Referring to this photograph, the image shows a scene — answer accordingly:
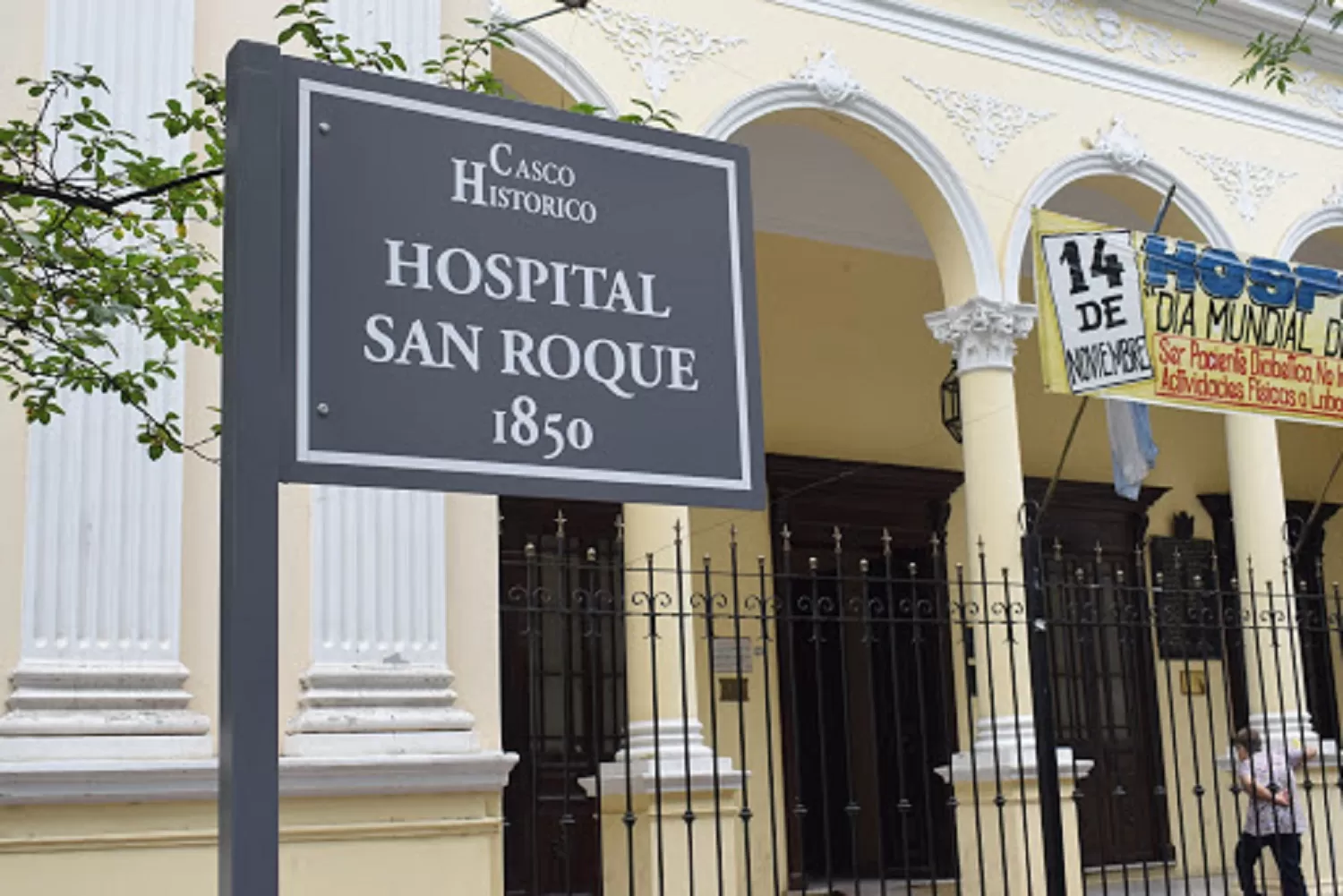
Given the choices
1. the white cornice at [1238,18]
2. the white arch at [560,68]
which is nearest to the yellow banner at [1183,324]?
the white cornice at [1238,18]

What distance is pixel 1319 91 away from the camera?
450 inches

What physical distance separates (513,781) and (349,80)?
28.3 ft

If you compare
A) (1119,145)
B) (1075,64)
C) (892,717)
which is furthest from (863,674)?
(1075,64)

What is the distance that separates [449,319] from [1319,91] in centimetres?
1070

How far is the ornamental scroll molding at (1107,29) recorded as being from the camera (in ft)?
33.3

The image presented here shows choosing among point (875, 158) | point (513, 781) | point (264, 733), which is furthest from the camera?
A: point (513, 781)

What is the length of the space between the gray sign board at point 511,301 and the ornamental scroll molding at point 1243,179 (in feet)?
29.8

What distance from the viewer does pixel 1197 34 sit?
10781mm

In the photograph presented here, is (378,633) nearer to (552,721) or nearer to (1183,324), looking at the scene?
(1183,324)

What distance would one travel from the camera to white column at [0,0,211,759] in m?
4.16

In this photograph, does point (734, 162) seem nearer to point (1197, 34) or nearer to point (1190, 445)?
point (1197, 34)

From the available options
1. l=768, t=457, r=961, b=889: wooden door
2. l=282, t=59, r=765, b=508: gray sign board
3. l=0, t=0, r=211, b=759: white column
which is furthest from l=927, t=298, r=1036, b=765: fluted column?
l=282, t=59, r=765, b=508: gray sign board

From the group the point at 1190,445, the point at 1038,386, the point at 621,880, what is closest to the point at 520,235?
the point at 621,880

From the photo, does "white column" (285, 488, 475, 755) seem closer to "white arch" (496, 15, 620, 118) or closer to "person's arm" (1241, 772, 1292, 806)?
"white arch" (496, 15, 620, 118)
